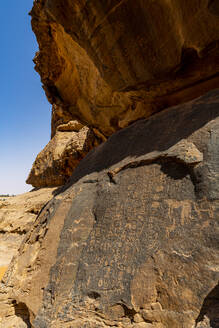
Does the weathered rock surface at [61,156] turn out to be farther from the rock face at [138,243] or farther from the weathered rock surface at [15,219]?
the rock face at [138,243]

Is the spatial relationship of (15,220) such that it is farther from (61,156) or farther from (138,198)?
(138,198)

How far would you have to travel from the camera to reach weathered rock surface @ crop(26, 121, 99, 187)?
304 inches

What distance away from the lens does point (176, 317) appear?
1474mm

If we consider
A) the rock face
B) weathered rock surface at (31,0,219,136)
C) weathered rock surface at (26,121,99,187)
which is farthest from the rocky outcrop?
weathered rock surface at (31,0,219,136)

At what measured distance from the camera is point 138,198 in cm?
220

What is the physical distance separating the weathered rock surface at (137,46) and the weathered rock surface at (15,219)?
423 cm

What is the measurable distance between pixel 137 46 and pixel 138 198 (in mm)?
1982

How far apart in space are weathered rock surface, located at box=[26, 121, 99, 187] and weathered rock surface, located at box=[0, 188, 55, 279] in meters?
1.29

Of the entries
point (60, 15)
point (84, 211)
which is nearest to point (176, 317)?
point (84, 211)

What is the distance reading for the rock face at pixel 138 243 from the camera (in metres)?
1.57

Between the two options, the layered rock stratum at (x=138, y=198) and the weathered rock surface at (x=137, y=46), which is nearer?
the layered rock stratum at (x=138, y=198)

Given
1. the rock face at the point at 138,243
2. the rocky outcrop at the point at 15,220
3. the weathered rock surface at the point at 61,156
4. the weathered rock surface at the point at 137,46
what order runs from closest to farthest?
the rock face at the point at 138,243 < the weathered rock surface at the point at 137,46 < the rocky outcrop at the point at 15,220 < the weathered rock surface at the point at 61,156

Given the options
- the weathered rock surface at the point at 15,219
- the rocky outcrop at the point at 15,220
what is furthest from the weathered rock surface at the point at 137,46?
the weathered rock surface at the point at 15,219

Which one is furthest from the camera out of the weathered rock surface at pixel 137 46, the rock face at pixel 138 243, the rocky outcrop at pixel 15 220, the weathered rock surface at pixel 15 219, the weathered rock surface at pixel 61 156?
the weathered rock surface at pixel 61 156
